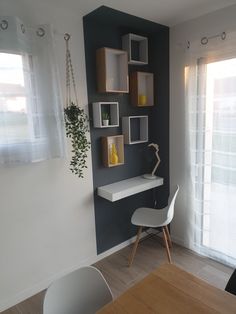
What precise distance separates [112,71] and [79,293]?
1997mm

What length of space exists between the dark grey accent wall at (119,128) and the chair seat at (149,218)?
0.23 meters

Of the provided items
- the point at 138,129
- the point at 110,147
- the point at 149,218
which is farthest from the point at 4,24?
the point at 149,218

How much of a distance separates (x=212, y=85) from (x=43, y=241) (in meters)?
2.15

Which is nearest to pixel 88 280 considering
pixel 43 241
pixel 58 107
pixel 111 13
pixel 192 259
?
pixel 43 241

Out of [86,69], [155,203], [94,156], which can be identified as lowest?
[155,203]

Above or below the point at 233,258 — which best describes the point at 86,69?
above

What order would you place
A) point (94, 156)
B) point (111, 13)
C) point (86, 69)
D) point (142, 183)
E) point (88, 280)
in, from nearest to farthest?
point (88, 280)
point (111, 13)
point (86, 69)
point (94, 156)
point (142, 183)

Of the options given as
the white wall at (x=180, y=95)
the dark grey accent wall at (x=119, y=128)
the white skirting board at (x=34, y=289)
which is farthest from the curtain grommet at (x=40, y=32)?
the white skirting board at (x=34, y=289)

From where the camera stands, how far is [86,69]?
225 centimetres

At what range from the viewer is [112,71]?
242 centimetres

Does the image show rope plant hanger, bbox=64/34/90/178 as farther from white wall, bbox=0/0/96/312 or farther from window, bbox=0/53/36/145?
window, bbox=0/53/36/145

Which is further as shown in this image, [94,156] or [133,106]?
[133,106]

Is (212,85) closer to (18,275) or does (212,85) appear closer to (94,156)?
(94,156)

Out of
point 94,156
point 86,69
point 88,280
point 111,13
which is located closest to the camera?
point 88,280
